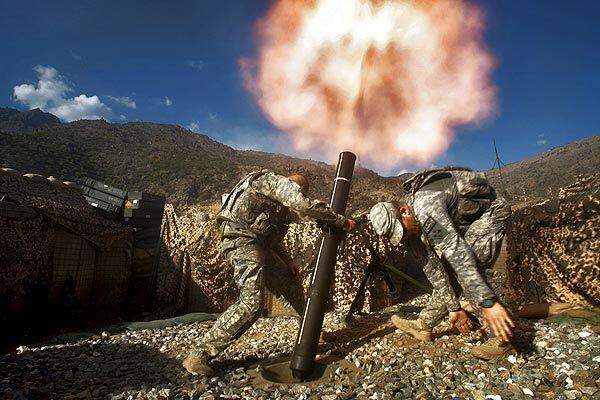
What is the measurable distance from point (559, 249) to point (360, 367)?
3250mm

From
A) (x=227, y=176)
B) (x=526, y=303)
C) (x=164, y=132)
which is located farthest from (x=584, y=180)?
(x=164, y=132)

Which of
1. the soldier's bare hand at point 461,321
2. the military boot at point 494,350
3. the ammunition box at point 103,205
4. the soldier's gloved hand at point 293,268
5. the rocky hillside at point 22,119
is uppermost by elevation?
→ the rocky hillside at point 22,119

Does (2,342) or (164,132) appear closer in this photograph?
(2,342)

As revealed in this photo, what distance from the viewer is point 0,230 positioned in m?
6.25

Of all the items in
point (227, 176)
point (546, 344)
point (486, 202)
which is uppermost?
point (227, 176)

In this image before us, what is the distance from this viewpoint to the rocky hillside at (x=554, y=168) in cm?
4075

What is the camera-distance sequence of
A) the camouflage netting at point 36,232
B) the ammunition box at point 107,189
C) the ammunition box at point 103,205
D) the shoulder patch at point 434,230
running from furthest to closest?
1. the ammunition box at point 107,189
2. the ammunition box at point 103,205
3. the camouflage netting at point 36,232
4. the shoulder patch at point 434,230

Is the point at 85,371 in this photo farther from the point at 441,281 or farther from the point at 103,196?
the point at 103,196

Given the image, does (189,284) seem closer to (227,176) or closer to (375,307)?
(375,307)

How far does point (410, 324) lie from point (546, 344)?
1.41 meters

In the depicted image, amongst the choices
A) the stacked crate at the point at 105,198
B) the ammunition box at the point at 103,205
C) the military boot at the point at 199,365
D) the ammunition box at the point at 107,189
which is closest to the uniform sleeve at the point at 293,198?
the military boot at the point at 199,365

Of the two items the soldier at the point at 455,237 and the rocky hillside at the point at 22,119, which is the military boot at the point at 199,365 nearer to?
the soldier at the point at 455,237

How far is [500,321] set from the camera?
2.90 m

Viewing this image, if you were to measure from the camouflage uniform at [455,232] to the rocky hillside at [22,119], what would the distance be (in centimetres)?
10800
